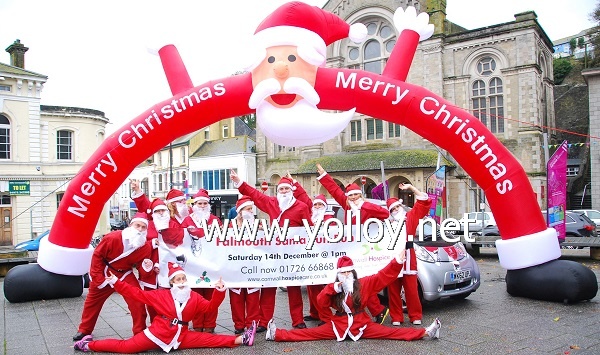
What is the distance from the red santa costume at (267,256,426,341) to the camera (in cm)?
620

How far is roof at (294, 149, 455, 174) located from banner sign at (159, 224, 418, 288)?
68.6 feet

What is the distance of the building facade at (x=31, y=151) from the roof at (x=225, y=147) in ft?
45.2

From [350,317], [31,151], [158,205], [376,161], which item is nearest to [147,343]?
[158,205]

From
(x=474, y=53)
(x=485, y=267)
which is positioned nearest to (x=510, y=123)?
(x=474, y=53)

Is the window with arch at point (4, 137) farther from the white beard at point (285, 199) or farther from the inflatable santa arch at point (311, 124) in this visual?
the white beard at point (285, 199)

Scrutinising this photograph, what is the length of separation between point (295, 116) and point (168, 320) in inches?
133

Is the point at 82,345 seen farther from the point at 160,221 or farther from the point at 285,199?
the point at 285,199

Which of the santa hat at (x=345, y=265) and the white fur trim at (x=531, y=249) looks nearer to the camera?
the santa hat at (x=345, y=265)

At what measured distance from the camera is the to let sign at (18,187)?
26.3 m

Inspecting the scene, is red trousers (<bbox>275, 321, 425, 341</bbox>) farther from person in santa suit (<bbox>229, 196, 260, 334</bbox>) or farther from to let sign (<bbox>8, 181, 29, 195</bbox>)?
to let sign (<bbox>8, 181, 29, 195</bbox>)

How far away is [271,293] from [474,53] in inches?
979

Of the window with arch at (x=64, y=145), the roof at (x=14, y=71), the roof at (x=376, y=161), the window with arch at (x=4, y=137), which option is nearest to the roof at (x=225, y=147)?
the roof at (x=376, y=161)

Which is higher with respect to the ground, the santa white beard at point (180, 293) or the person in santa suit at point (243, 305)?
the santa white beard at point (180, 293)

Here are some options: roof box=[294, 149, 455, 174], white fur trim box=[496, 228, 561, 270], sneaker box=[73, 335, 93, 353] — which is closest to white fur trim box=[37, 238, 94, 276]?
sneaker box=[73, 335, 93, 353]
